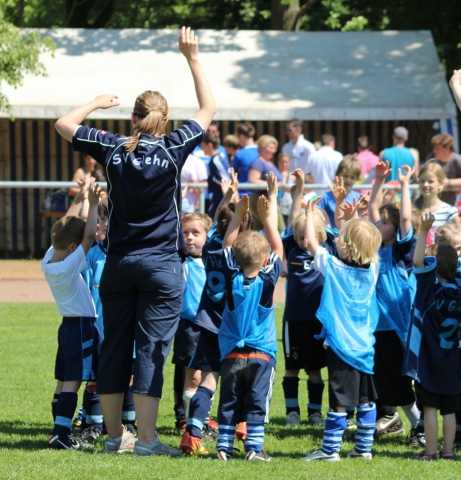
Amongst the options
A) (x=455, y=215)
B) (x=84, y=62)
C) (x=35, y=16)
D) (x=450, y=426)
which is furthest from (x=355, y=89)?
(x=35, y=16)

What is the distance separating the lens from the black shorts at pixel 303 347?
23.6 feet

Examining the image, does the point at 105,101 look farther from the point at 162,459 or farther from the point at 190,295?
the point at 162,459

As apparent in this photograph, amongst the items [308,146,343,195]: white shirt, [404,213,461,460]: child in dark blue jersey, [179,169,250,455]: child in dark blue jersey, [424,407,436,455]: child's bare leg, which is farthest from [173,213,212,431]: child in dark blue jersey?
[308,146,343,195]: white shirt

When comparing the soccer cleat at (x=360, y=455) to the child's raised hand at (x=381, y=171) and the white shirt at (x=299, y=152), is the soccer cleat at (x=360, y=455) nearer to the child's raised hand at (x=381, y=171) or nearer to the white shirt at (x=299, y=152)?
the child's raised hand at (x=381, y=171)

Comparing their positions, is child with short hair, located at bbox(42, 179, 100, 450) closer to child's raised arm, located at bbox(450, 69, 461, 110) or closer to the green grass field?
the green grass field

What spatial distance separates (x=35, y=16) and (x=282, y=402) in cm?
2575

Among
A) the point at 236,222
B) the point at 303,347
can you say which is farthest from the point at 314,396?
the point at 236,222

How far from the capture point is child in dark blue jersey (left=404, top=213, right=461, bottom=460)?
595cm

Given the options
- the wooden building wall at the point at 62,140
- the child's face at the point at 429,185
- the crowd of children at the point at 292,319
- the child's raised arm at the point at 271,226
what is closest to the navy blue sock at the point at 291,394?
the crowd of children at the point at 292,319

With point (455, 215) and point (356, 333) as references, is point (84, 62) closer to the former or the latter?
point (455, 215)

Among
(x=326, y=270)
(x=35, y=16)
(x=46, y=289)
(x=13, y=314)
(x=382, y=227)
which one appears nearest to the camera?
(x=326, y=270)

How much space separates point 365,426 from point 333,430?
238mm

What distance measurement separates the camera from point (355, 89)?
1866cm

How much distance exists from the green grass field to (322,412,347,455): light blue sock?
12cm
